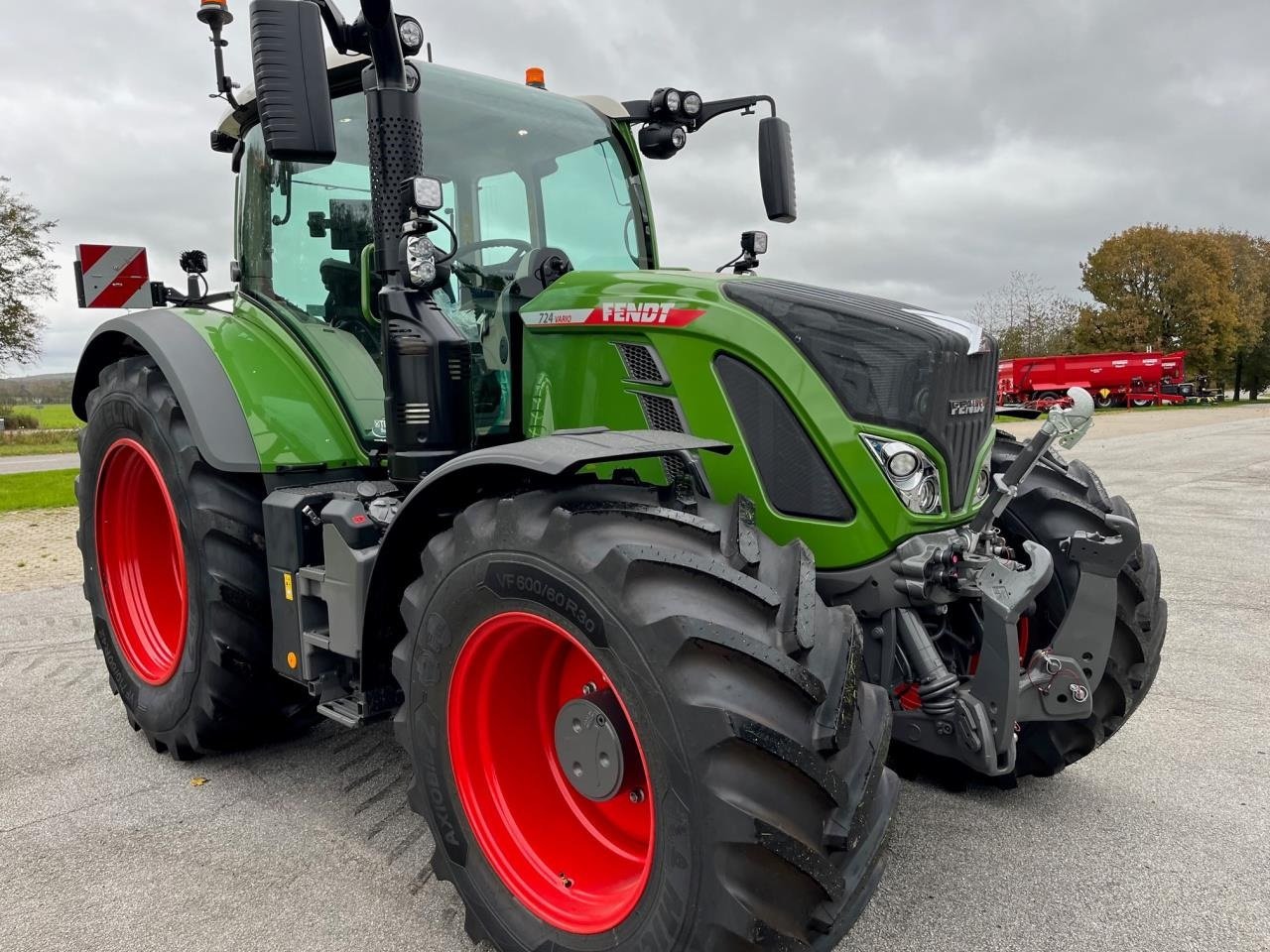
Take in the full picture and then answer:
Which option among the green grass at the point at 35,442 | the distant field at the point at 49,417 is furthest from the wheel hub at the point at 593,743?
the distant field at the point at 49,417

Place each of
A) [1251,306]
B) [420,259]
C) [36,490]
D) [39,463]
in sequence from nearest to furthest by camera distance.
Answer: [420,259], [36,490], [39,463], [1251,306]

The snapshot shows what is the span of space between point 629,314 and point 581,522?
33.5 inches

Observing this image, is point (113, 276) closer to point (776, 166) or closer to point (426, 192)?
point (426, 192)

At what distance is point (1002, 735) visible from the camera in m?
2.28

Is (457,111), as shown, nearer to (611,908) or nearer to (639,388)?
(639,388)

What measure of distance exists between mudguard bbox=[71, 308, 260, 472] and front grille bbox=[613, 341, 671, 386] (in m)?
1.31

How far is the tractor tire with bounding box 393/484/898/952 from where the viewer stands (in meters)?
1.72

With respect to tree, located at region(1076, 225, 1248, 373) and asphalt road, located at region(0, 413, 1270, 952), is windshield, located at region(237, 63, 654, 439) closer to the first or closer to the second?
asphalt road, located at region(0, 413, 1270, 952)

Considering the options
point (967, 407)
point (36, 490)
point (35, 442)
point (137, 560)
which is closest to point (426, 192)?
point (967, 407)

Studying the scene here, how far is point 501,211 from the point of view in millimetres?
3201

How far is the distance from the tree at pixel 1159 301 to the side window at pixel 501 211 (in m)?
44.1

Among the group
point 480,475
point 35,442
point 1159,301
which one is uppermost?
point 1159,301

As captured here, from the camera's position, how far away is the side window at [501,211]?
3.17 metres

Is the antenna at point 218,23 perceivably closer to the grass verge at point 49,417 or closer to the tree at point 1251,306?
the grass verge at point 49,417
